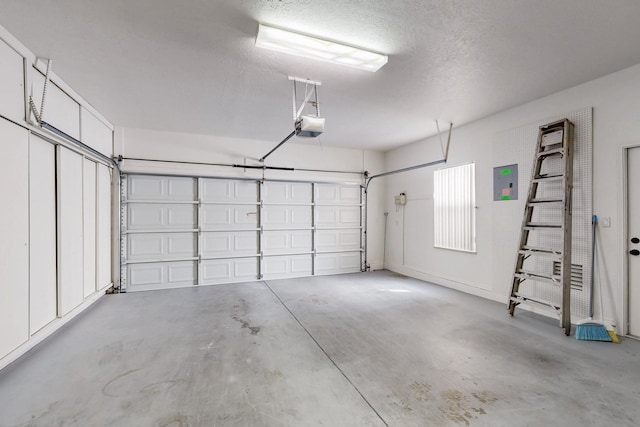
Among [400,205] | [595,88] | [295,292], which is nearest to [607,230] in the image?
[595,88]

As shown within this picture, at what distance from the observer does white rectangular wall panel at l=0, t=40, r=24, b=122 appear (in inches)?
96.7

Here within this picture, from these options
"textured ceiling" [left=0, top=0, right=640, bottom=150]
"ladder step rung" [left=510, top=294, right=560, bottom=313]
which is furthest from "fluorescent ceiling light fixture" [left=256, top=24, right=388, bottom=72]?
"ladder step rung" [left=510, top=294, right=560, bottom=313]

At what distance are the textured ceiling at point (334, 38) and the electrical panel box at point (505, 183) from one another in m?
0.91

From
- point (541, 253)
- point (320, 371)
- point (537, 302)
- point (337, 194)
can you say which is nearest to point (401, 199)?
point (337, 194)

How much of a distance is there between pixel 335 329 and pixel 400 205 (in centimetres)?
397

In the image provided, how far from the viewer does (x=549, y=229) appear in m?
3.67

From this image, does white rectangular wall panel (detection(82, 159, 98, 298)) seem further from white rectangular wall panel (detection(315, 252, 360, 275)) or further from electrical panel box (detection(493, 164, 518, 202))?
electrical panel box (detection(493, 164, 518, 202))

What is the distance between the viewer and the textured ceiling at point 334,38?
2.19 meters

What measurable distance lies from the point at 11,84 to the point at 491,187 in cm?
584

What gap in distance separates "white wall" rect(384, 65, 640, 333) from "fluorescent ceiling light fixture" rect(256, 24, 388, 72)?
8.55 ft

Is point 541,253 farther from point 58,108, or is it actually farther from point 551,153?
point 58,108

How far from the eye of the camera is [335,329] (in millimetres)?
3400

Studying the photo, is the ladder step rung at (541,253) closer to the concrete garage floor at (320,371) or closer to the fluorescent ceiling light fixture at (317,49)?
the concrete garage floor at (320,371)

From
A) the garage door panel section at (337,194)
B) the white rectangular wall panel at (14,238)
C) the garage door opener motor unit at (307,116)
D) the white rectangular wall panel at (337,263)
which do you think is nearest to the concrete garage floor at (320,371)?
the white rectangular wall panel at (14,238)
